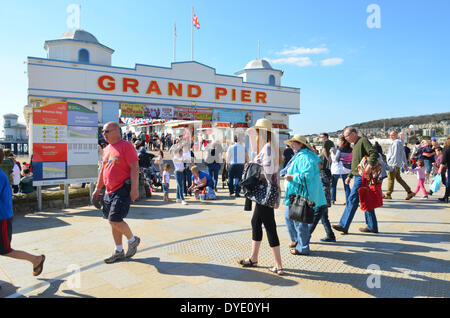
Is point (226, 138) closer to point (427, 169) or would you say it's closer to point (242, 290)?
point (427, 169)

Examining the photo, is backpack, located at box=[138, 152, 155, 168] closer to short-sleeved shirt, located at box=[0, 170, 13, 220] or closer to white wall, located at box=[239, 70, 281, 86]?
short-sleeved shirt, located at box=[0, 170, 13, 220]

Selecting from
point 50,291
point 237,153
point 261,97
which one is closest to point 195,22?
point 261,97

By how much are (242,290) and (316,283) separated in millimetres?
867

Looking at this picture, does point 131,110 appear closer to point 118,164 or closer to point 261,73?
point 261,73

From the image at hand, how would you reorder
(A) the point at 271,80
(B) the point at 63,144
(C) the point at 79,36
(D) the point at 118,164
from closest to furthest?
1. (D) the point at 118,164
2. (B) the point at 63,144
3. (C) the point at 79,36
4. (A) the point at 271,80

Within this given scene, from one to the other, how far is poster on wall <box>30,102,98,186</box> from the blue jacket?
603 centimetres

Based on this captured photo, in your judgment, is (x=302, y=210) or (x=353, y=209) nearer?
(x=302, y=210)

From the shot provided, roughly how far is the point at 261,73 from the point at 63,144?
22.3m

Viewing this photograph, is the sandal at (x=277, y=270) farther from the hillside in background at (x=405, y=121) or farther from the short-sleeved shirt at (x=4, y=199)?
the hillside in background at (x=405, y=121)

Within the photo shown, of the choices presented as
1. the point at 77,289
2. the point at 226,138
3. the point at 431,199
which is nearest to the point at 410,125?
the point at 226,138

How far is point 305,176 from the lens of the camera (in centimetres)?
389

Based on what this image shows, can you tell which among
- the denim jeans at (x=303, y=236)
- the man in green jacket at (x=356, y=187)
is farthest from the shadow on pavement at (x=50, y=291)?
the man in green jacket at (x=356, y=187)

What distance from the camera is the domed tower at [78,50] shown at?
66.8ft
